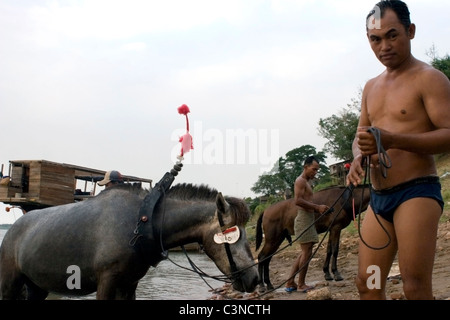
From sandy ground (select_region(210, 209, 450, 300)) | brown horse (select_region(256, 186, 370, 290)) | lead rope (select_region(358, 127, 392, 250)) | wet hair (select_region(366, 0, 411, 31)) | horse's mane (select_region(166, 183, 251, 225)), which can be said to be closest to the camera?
lead rope (select_region(358, 127, 392, 250))

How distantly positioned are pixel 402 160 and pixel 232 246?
186 centimetres

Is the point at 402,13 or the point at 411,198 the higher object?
the point at 402,13

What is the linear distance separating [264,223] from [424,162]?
7902 mm

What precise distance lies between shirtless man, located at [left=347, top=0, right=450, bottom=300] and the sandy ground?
98 cm

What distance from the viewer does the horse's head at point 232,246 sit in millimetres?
4145

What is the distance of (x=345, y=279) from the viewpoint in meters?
9.84

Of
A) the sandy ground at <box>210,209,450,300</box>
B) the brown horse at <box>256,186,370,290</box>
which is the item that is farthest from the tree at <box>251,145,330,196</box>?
the brown horse at <box>256,186,370,290</box>

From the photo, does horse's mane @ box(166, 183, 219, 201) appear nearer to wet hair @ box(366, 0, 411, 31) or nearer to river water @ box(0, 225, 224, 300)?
wet hair @ box(366, 0, 411, 31)

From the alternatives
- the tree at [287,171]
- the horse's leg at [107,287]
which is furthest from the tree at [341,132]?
the horse's leg at [107,287]

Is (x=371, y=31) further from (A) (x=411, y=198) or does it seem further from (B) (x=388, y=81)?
(A) (x=411, y=198)

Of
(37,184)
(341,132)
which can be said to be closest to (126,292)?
(37,184)

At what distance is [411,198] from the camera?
2.74 meters

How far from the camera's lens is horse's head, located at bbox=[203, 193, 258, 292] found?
4145mm
